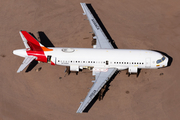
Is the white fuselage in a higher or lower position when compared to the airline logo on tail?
lower

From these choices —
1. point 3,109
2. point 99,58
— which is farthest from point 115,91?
point 3,109

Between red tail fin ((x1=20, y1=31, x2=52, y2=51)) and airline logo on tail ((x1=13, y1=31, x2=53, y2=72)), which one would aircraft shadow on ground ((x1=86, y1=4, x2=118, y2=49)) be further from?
red tail fin ((x1=20, y1=31, x2=52, y2=51))

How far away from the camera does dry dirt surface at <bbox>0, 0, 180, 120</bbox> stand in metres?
43.7

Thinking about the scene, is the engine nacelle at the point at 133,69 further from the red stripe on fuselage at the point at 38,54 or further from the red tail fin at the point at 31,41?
the red tail fin at the point at 31,41

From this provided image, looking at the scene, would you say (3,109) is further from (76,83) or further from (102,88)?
(102,88)

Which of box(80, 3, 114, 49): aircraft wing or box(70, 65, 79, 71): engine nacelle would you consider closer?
box(70, 65, 79, 71): engine nacelle

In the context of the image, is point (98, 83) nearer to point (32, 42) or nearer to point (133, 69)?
point (133, 69)

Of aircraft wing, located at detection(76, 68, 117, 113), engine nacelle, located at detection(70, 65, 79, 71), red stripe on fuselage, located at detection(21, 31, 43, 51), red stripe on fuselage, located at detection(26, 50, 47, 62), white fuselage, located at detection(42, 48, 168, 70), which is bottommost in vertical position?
aircraft wing, located at detection(76, 68, 117, 113)

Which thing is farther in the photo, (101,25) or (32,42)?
(101,25)

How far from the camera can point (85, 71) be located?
161 ft

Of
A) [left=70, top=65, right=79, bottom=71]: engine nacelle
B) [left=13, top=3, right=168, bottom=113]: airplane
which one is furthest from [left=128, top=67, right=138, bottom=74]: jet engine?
[left=70, top=65, right=79, bottom=71]: engine nacelle

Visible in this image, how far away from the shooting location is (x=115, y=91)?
46094mm

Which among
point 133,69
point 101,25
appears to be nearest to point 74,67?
point 133,69

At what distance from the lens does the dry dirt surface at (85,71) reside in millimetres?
43688
